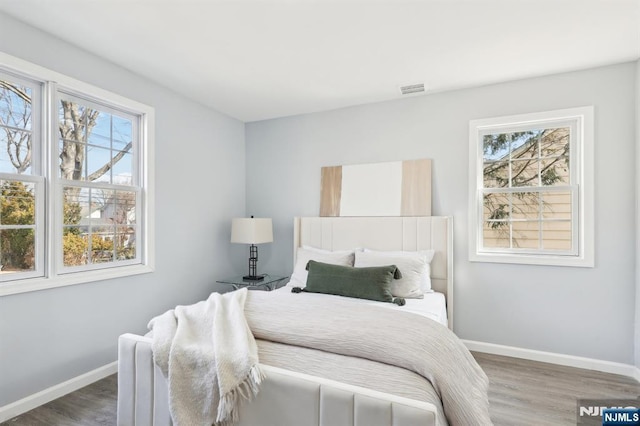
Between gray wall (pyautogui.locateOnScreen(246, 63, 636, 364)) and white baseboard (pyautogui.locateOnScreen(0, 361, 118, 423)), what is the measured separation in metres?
2.08

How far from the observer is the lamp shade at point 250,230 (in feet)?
12.2

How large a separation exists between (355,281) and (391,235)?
2.71ft

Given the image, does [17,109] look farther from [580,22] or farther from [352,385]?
[580,22]

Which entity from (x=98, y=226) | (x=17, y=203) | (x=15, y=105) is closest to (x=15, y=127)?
(x=15, y=105)

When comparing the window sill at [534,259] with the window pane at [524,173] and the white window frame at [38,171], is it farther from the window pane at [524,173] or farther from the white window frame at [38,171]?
the white window frame at [38,171]

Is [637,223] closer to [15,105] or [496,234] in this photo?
[496,234]

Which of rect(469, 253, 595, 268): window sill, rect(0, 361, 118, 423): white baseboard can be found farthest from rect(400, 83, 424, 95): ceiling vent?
rect(0, 361, 118, 423): white baseboard

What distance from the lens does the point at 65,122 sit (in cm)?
261

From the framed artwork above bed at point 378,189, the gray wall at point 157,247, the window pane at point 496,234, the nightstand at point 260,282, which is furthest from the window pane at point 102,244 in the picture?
the window pane at point 496,234

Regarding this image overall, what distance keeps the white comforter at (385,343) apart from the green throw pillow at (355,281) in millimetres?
620

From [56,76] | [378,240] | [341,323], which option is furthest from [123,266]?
[378,240]

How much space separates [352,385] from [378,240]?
219cm

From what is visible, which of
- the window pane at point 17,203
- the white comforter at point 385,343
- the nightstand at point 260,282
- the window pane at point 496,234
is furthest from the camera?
the nightstand at point 260,282

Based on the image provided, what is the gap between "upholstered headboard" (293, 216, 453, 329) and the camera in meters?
3.27
